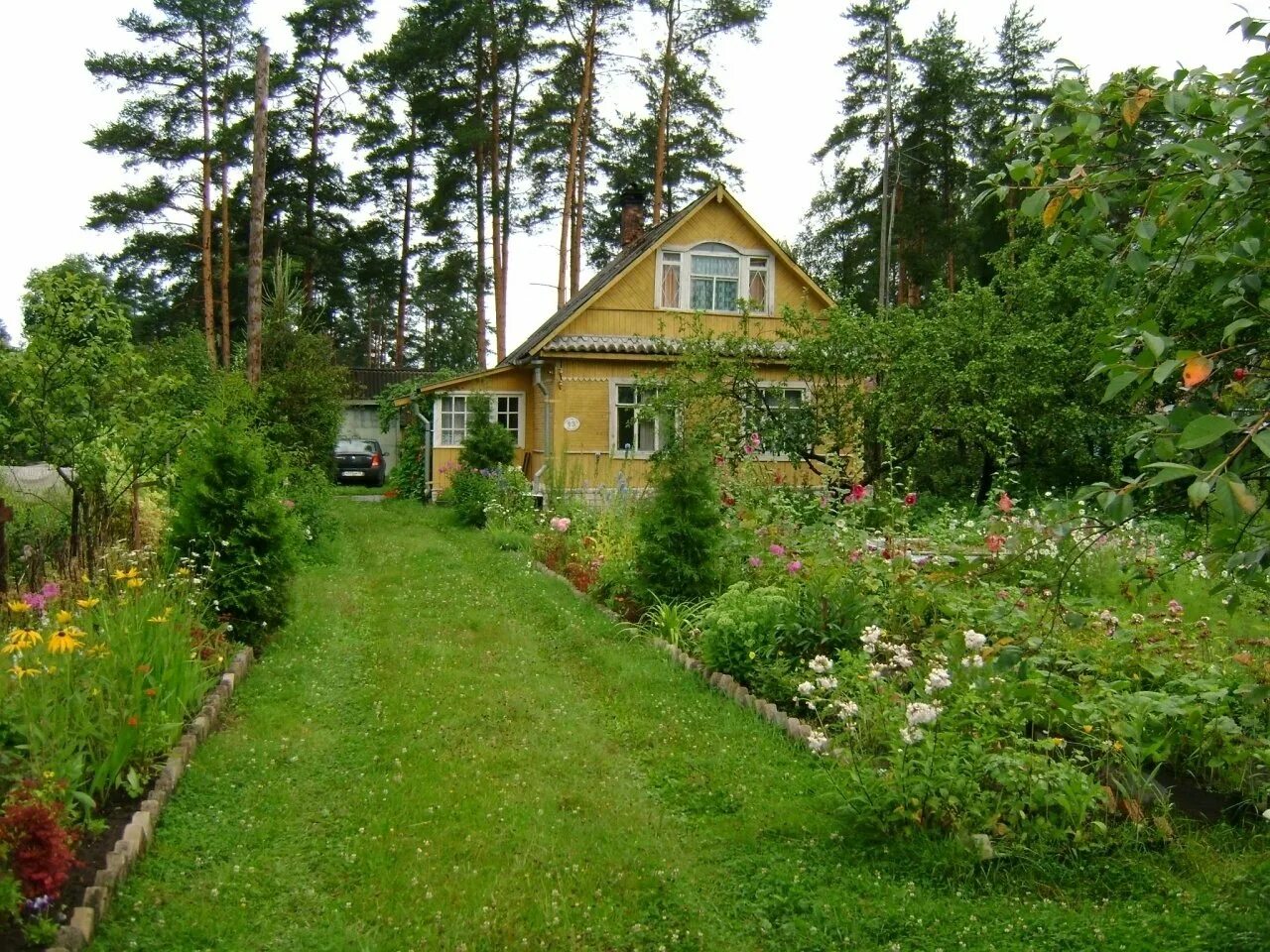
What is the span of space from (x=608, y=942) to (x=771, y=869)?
2.76ft

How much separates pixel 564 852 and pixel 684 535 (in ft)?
13.4

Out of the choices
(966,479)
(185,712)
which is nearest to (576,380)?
(966,479)

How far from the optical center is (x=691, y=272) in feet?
62.1

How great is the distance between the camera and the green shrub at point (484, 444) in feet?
57.5

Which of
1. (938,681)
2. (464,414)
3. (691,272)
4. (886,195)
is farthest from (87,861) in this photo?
(886,195)

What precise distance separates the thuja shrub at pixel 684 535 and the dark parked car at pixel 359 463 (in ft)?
64.6

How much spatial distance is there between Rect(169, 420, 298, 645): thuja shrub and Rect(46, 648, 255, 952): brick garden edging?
129 cm

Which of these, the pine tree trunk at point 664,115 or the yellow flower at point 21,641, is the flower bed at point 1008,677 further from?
the pine tree trunk at point 664,115

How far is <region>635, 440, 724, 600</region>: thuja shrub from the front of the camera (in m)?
8.09

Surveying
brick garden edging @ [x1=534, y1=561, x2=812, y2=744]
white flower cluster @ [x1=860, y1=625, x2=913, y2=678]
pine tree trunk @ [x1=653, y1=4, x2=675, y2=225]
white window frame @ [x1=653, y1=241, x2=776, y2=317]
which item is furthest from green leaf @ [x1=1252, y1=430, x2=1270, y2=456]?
pine tree trunk @ [x1=653, y1=4, x2=675, y2=225]

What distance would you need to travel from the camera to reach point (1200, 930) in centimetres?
352

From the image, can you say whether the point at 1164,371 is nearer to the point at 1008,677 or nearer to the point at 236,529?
the point at 1008,677

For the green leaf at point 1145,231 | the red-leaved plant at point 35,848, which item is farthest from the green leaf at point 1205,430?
the red-leaved plant at point 35,848

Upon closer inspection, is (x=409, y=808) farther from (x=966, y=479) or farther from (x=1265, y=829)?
(x=966, y=479)
